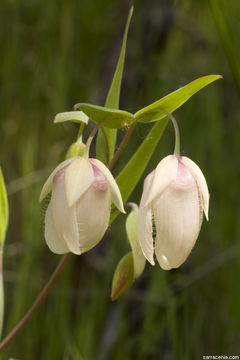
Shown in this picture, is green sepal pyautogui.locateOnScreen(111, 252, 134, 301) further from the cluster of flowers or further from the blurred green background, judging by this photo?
the blurred green background

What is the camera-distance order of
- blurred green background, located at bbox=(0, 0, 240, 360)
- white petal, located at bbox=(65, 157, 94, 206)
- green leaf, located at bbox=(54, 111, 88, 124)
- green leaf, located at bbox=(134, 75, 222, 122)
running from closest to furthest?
white petal, located at bbox=(65, 157, 94, 206)
green leaf, located at bbox=(134, 75, 222, 122)
green leaf, located at bbox=(54, 111, 88, 124)
blurred green background, located at bbox=(0, 0, 240, 360)

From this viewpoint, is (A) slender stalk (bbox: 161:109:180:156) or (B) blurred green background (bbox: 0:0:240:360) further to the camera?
A: (B) blurred green background (bbox: 0:0:240:360)

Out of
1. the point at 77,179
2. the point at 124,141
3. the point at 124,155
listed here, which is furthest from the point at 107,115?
the point at 124,155

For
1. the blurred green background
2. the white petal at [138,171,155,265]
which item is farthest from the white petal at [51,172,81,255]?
the blurred green background

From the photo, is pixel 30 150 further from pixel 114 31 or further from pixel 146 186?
pixel 146 186

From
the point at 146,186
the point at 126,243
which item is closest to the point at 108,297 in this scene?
the point at 126,243

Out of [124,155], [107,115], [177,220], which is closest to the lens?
[177,220]

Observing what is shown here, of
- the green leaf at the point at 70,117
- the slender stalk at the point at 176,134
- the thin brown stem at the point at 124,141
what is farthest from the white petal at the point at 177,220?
the green leaf at the point at 70,117

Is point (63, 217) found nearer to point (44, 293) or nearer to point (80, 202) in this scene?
point (80, 202)
